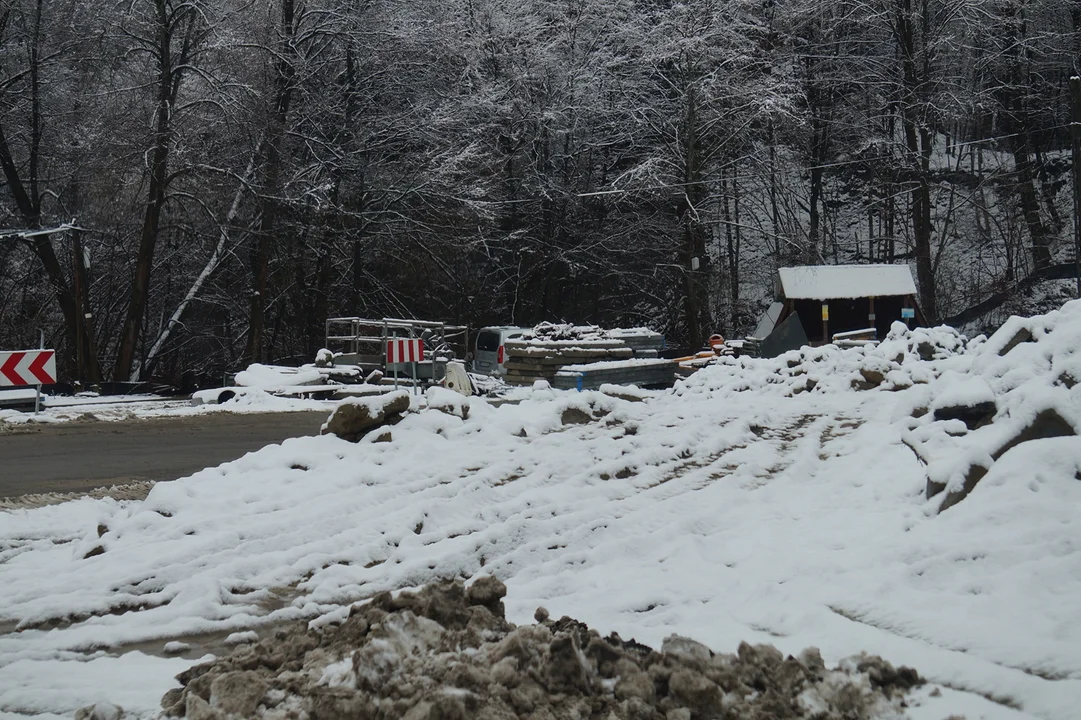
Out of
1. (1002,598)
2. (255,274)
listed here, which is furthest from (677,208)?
(1002,598)

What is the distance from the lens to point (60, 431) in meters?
14.2

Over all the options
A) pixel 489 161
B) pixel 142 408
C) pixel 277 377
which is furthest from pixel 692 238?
pixel 142 408

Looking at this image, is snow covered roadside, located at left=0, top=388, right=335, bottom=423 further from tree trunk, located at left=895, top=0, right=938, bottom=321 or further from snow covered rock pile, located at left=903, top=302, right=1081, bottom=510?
tree trunk, located at left=895, top=0, right=938, bottom=321

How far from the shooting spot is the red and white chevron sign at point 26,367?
15547 millimetres

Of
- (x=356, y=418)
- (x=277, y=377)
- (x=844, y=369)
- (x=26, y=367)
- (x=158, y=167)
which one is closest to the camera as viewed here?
(x=356, y=418)

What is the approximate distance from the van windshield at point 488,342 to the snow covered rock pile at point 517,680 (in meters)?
22.3

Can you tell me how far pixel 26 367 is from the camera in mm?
15766

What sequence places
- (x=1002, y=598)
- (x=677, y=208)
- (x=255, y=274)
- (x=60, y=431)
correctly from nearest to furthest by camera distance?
(x=1002, y=598) < (x=60, y=431) < (x=255, y=274) < (x=677, y=208)

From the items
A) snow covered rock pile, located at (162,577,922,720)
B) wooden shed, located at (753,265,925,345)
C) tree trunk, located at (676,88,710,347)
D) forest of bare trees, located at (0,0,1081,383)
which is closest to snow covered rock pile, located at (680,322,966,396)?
wooden shed, located at (753,265,925,345)

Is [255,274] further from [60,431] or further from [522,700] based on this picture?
[522,700]

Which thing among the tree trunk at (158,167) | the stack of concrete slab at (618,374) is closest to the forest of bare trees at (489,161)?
the tree trunk at (158,167)

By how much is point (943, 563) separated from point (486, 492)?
3.49 meters

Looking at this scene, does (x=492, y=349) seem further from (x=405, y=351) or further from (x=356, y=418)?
(x=356, y=418)

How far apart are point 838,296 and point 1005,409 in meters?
23.7
